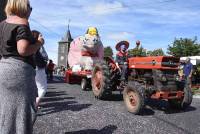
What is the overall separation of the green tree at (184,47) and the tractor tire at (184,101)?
123 feet

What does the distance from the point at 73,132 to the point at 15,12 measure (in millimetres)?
3141

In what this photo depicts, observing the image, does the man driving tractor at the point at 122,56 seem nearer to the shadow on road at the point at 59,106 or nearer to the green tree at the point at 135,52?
the green tree at the point at 135,52

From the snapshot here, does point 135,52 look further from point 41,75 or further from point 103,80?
point 41,75

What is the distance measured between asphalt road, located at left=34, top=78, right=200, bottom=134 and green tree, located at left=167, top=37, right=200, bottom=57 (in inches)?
1491

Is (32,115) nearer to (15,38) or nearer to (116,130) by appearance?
(15,38)

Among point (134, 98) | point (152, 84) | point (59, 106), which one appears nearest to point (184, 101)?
point (152, 84)

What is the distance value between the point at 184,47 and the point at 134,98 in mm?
39868

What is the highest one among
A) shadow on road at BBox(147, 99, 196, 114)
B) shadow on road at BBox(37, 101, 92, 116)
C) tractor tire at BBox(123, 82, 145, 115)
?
tractor tire at BBox(123, 82, 145, 115)

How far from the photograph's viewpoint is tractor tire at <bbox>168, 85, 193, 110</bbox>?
30.5 ft

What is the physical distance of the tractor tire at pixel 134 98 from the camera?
8430 millimetres

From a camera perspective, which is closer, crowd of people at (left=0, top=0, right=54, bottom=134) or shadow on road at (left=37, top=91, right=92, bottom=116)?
crowd of people at (left=0, top=0, right=54, bottom=134)

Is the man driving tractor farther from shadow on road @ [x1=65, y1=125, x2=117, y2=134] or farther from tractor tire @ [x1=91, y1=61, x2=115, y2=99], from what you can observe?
shadow on road @ [x1=65, y1=125, x2=117, y2=134]

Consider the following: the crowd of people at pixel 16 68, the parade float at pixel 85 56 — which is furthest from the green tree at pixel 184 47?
the crowd of people at pixel 16 68

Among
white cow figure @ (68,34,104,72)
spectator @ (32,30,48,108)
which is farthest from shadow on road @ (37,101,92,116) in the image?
white cow figure @ (68,34,104,72)
